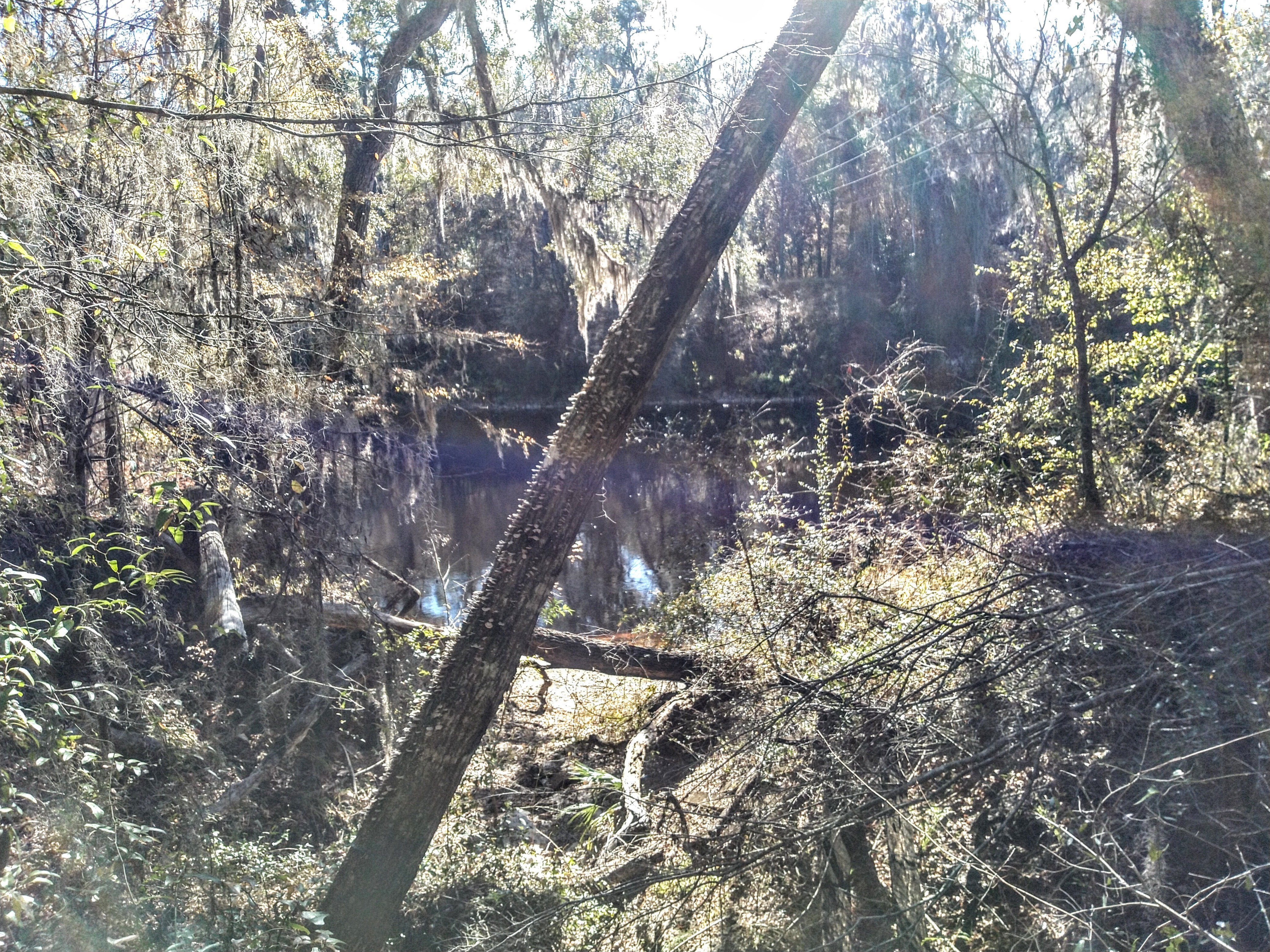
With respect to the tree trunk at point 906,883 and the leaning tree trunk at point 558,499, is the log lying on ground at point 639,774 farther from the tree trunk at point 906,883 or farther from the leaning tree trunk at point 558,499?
the tree trunk at point 906,883

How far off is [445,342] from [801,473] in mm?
9330

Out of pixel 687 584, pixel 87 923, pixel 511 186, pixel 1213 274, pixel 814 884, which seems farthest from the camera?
pixel 687 584

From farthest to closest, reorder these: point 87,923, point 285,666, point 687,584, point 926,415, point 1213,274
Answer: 1. point 926,415
2. point 687,584
3. point 1213,274
4. point 285,666
5. point 87,923

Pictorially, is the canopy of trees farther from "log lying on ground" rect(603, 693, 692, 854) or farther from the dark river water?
the dark river water

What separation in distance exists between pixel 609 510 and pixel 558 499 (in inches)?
528

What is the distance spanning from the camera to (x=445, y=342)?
973 cm

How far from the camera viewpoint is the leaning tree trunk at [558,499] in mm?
4113

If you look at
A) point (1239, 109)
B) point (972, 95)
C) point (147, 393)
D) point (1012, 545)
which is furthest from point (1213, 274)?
point (147, 393)

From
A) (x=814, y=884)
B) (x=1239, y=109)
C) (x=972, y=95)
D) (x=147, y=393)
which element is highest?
(x=972, y=95)

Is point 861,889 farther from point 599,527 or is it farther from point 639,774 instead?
point 599,527

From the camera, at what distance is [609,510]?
17.8 meters

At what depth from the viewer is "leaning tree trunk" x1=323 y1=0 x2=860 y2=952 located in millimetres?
4113

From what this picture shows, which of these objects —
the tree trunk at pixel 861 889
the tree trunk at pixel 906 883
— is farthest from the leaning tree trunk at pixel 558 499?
the tree trunk at pixel 906 883

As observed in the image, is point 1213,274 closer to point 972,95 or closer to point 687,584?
point 972,95
